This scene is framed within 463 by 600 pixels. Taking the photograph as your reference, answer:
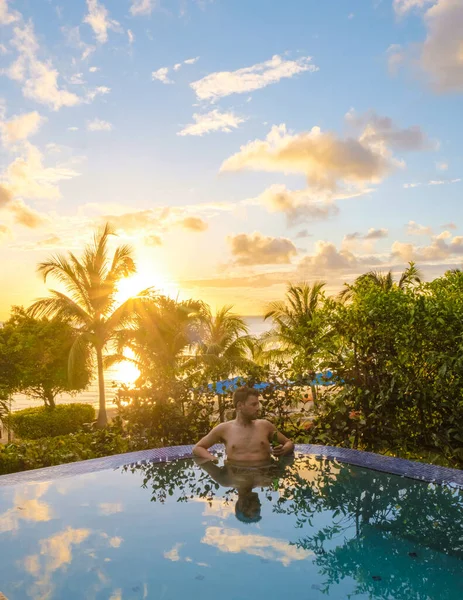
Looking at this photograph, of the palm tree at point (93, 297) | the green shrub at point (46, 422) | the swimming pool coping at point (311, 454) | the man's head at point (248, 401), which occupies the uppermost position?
the palm tree at point (93, 297)

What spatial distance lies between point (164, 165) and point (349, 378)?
6870 millimetres

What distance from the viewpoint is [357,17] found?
26.9ft

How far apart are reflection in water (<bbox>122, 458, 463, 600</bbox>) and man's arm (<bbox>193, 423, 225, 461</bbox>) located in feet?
0.53

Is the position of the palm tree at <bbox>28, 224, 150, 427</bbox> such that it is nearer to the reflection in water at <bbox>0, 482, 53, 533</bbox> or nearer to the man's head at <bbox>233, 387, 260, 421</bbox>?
the reflection in water at <bbox>0, 482, 53, 533</bbox>

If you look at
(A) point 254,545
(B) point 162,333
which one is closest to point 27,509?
(A) point 254,545

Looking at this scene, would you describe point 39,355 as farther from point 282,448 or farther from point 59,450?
point 282,448

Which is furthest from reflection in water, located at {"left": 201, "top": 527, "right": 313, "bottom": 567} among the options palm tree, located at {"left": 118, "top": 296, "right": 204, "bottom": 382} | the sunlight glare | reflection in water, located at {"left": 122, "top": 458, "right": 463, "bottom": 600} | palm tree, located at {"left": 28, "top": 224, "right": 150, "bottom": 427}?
the sunlight glare

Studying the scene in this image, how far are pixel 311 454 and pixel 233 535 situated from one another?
2002 millimetres

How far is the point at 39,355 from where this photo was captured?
22.5m

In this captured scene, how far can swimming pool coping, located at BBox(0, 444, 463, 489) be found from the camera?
5266 mm

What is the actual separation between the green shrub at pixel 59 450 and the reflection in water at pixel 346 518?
78.6 inches

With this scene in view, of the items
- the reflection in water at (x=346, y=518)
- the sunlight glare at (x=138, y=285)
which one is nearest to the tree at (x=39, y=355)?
the sunlight glare at (x=138, y=285)

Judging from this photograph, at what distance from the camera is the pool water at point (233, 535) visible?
3.87 metres

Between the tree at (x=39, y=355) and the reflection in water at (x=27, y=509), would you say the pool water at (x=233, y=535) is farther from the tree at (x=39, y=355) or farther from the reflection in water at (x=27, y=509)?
the tree at (x=39, y=355)
